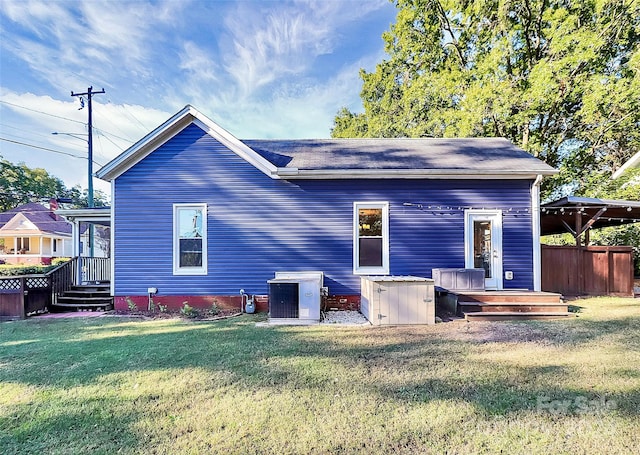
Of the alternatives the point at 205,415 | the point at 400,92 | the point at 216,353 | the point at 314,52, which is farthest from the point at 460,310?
the point at 400,92

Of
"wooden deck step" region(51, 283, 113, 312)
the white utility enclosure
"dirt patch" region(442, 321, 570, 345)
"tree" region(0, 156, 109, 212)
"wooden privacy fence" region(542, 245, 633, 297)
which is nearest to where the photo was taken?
"dirt patch" region(442, 321, 570, 345)

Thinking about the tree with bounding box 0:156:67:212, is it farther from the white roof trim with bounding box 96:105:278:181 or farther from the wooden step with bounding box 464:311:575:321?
the wooden step with bounding box 464:311:575:321

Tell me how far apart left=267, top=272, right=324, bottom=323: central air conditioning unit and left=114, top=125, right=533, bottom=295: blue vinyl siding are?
1186 millimetres

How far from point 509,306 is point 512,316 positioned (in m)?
0.21

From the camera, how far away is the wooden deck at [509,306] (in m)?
6.55

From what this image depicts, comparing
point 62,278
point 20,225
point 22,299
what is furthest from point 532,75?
point 20,225

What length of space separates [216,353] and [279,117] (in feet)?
57.9

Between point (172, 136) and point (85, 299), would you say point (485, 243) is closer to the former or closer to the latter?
point (172, 136)

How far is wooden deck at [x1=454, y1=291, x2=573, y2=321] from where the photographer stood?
655cm

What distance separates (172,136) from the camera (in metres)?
7.89

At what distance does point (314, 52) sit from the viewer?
55.2ft

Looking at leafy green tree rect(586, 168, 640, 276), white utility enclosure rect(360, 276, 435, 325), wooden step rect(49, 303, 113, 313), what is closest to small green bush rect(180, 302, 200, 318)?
wooden step rect(49, 303, 113, 313)

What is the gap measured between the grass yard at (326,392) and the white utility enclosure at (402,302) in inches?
22.6

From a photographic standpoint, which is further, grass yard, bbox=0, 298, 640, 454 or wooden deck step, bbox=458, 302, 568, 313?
wooden deck step, bbox=458, 302, 568, 313
